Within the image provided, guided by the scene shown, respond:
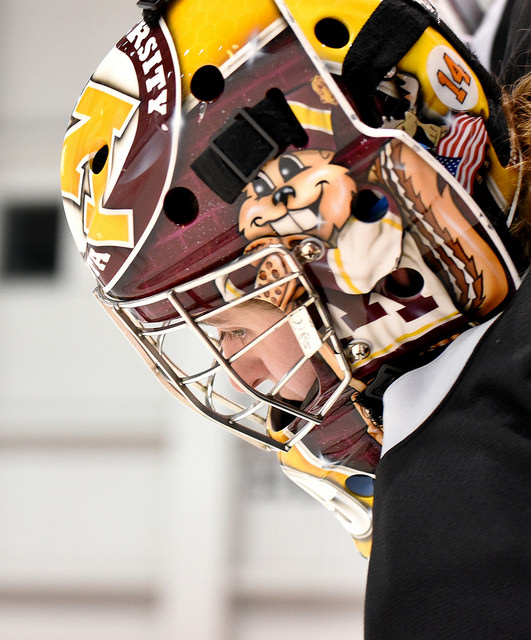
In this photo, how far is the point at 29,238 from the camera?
7.18 feet

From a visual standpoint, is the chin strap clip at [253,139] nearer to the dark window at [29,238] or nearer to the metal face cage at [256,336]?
the metal face cage at [256,336]

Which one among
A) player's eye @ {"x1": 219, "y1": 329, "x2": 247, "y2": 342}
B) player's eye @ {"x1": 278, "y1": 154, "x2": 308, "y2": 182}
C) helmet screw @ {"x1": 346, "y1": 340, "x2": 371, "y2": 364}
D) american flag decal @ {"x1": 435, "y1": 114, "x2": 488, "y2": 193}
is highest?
player's eye @ {"x1": 278, "y1": 154, "x2": 308, "y2": 182}

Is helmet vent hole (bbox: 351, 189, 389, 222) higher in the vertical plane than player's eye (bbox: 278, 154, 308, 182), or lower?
lower

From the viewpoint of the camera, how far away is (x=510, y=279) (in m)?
0.72

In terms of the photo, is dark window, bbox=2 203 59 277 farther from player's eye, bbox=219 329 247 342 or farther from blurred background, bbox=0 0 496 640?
player's eye, bbox=219 329 247 342

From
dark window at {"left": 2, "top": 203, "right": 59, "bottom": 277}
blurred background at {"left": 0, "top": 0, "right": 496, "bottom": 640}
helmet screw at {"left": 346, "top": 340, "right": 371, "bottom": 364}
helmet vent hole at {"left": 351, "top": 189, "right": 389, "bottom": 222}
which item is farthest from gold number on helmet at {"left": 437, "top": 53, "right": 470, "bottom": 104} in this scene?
dark window at {"left": 2, "top": 203, "right": 59, "bottom": 277}

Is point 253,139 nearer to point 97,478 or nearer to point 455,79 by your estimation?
point 455,79

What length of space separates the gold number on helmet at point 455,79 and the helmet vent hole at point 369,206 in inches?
5.1

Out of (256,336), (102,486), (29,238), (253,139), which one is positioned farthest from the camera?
(29,238)

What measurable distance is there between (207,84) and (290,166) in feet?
0.38

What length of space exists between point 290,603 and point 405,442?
147 centimetres

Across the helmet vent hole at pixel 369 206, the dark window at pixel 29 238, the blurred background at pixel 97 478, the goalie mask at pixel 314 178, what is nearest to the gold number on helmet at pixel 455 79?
the goalie mask at pixel 314 178

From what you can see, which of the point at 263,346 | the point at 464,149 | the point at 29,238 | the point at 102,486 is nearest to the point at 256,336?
the point at 263,346

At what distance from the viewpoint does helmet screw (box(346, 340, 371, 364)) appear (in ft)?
2.44
